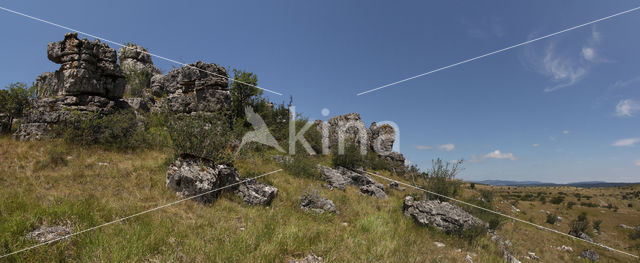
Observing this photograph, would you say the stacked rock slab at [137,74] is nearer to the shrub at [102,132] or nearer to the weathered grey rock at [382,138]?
the shrub at [102,132]

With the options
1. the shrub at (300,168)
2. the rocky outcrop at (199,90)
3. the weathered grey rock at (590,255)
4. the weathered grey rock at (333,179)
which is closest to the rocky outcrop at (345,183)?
the weathered grey rock at (333,179)

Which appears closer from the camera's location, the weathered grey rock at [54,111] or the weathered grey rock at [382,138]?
the weathered grey rock at [54,111]

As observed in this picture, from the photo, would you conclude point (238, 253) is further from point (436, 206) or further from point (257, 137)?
point (257, 137)

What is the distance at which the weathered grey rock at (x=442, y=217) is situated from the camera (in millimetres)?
7441

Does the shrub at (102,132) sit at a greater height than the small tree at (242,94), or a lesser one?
lesser

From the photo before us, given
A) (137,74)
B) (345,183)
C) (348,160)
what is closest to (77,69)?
(345,183)

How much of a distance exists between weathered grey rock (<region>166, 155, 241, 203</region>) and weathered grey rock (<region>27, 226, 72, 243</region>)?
261 centimetres

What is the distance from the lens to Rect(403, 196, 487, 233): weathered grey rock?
744 centimetres

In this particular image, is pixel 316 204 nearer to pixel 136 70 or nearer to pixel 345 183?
pixel 345 183

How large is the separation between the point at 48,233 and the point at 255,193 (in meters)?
4.51

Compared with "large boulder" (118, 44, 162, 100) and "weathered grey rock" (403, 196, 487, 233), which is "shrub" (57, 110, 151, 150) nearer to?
"weathered grey rock" (403, 196, 487, 233)

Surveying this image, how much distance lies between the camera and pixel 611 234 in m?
21.0

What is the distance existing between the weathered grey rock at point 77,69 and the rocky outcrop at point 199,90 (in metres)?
4.43

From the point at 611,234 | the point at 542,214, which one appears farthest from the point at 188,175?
the point at 542,214
